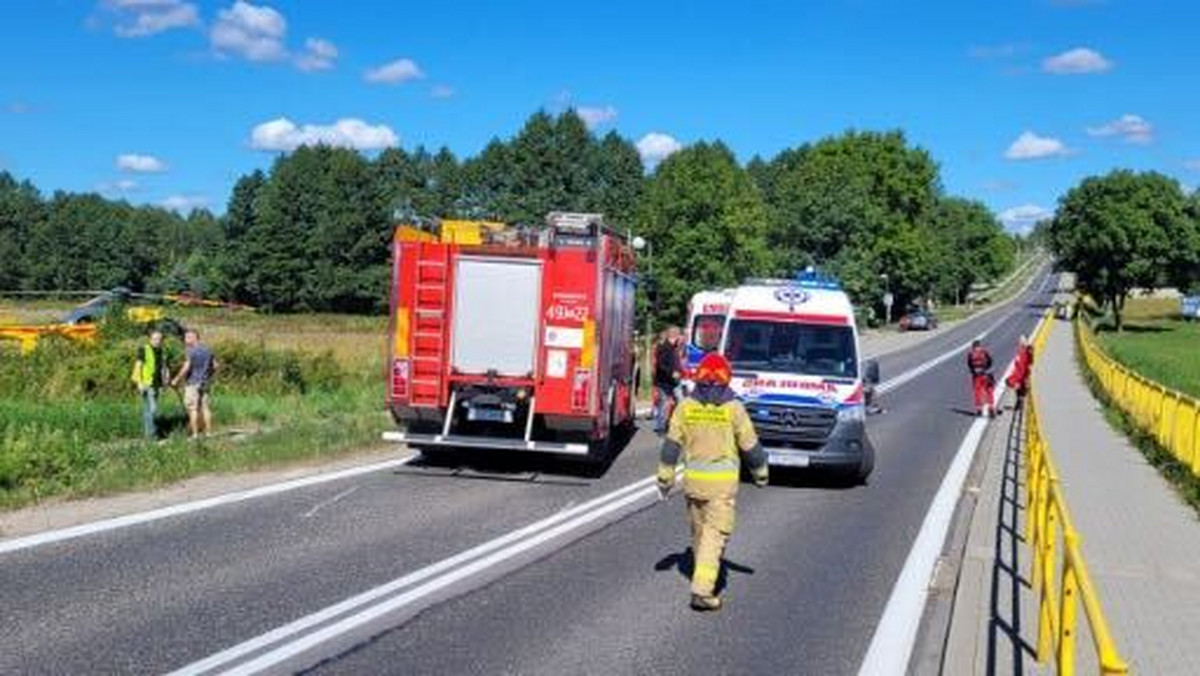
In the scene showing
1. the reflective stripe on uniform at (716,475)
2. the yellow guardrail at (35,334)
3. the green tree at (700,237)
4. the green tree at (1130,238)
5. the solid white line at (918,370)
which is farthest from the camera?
the green tree at (1130,238)

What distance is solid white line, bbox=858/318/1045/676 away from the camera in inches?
309

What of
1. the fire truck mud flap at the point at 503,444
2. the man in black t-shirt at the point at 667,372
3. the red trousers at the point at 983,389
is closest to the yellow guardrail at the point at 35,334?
the man in black t-shirt at the point at 667,372

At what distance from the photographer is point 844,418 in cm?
1583

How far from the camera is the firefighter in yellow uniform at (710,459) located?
29.6 ft

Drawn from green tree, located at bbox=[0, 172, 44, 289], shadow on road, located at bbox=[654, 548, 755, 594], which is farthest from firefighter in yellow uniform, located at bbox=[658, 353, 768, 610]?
green tree, located at bbox=[0, 172, 44, 289]

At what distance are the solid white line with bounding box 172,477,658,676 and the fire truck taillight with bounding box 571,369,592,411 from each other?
197 cm

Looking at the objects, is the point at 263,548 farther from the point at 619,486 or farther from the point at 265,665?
the point at 619,486

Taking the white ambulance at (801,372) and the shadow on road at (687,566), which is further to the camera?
the white ambulance at (801,372)

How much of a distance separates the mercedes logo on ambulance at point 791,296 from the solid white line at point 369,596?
468cm

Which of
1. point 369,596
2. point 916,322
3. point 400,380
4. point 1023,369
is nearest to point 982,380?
point 1023,369

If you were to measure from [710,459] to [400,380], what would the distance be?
24.2 ft

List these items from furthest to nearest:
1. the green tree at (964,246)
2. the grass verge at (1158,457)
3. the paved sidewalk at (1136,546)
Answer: the green tree at (964,246) < the grass verge at (1158,457) < the paved sidewalk at (1136,546)

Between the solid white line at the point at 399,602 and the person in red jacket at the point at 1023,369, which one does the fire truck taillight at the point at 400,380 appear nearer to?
the solid white line at the point at 399,602

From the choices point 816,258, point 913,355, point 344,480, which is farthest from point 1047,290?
point 344,480
